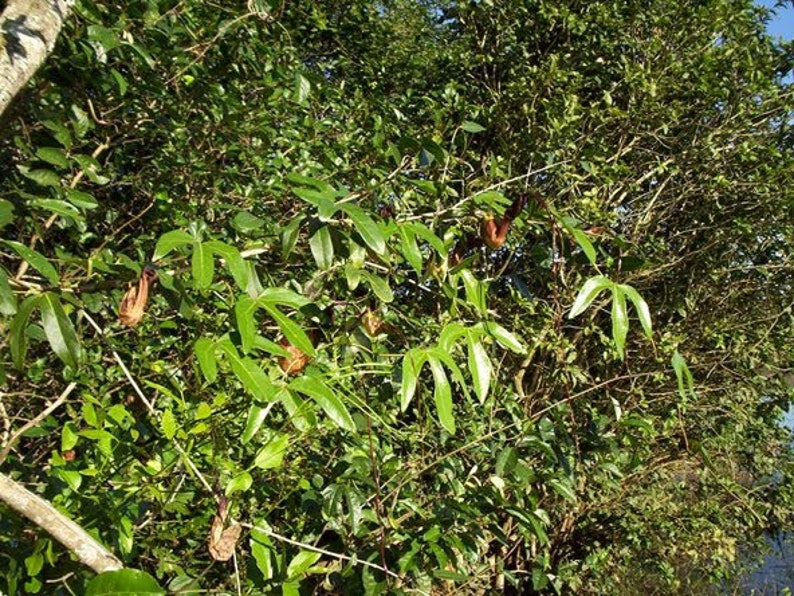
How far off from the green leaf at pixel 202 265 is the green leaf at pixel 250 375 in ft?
0.29

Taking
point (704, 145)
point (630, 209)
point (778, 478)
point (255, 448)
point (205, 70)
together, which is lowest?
point (255, 448)

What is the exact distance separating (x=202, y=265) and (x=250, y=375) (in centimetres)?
16

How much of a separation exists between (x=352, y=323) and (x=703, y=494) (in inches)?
161

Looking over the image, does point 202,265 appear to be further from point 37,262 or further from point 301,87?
point 301,87

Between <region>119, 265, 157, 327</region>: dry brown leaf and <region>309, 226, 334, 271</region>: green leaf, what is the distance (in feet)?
0.78

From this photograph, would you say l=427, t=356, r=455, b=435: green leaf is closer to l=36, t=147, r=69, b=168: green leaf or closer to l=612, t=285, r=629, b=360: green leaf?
l=612, t=285, r=629, b=360: green leaf

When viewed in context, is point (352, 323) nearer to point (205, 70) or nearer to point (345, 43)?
point (205, 70)

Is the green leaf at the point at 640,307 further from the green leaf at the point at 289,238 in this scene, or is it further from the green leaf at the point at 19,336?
the green leaf at the point at 19,336

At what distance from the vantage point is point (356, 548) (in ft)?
4.91

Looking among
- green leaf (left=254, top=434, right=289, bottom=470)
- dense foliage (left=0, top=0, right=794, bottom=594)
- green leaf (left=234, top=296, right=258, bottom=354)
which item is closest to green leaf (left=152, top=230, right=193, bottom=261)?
dense foliage (left=0, top=0, right=794, bottom=594)

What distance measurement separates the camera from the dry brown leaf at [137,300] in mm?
951

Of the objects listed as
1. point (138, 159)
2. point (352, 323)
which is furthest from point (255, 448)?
point (138, 159)

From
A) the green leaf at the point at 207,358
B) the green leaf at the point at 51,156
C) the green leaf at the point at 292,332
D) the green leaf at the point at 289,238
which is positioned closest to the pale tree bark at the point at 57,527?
the green leaf at the point at 207,358

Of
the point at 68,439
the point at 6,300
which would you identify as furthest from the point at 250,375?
the point at 68,439
